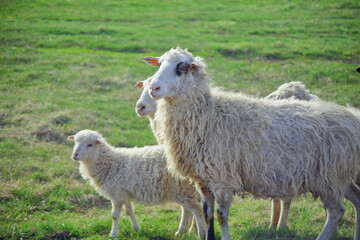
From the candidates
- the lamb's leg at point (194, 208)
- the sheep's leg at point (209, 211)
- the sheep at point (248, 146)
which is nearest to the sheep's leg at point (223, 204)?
the sheep at point (248, 146)

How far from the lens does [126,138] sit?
12.3m

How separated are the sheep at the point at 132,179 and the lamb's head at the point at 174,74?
82.8 inches

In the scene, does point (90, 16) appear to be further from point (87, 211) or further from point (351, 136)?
point (351, 136)

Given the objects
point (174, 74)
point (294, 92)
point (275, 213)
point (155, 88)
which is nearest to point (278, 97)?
point (294, 92)

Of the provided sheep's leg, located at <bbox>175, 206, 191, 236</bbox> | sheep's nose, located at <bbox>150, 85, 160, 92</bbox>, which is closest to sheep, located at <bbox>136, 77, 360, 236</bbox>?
sheep's leg, located at <bbox>175, 206, 191, 236</bbox>

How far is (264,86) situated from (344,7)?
15.2m

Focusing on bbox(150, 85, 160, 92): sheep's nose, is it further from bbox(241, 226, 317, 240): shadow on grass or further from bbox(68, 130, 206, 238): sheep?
bbox(241, 226, 317, 240): shadow on grass

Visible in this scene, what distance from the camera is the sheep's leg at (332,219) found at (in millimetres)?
5957

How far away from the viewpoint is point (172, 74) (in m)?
5.93

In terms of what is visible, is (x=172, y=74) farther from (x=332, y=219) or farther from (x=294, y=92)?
(x=294, y=92)

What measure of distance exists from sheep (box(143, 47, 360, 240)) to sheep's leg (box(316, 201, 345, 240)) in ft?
0.04

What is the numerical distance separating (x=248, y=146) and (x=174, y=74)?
1.48 metres

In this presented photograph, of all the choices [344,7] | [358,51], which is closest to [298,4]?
[344,7]

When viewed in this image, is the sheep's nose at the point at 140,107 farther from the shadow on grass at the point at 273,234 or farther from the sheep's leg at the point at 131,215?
the shadow on grass at the point at 273,234
